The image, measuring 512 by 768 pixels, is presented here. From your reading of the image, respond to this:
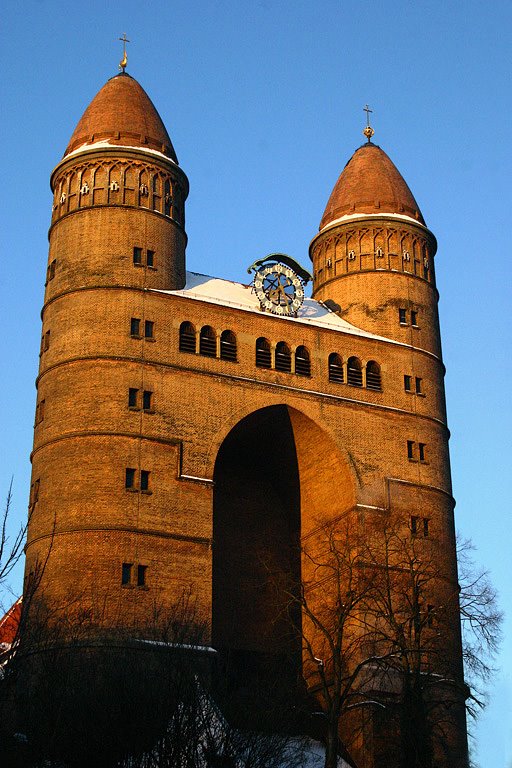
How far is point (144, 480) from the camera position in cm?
4556

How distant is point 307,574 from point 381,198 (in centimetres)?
1887

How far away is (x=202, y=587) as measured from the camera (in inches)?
1767

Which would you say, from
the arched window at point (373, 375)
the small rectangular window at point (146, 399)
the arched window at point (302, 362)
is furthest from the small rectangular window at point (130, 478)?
the arched window at point (373, 375)

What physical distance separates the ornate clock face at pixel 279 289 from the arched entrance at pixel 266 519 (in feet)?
16.0

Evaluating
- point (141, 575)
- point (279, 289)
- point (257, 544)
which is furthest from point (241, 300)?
point (141, 575)

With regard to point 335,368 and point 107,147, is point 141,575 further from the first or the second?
point 107,147

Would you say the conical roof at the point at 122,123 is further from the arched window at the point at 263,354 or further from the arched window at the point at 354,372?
the arched window at the point at 354,372

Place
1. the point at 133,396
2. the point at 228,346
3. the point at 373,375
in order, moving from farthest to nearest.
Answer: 1. the point at 373,375
2. the point at 228,346
3. the point at 133,396

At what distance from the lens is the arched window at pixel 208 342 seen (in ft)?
162

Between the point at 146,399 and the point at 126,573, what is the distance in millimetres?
7008

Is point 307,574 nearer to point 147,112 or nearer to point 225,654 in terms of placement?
point 225,654

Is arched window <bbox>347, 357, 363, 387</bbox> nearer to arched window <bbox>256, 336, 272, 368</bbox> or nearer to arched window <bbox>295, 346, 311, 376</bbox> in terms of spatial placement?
arched window <bbox>295, 346, 311, 376</bbox>

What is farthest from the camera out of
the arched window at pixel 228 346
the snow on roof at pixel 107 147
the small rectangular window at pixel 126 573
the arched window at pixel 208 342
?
the snow on roof at pixel 107 147

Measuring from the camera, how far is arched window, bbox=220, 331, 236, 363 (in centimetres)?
4994
